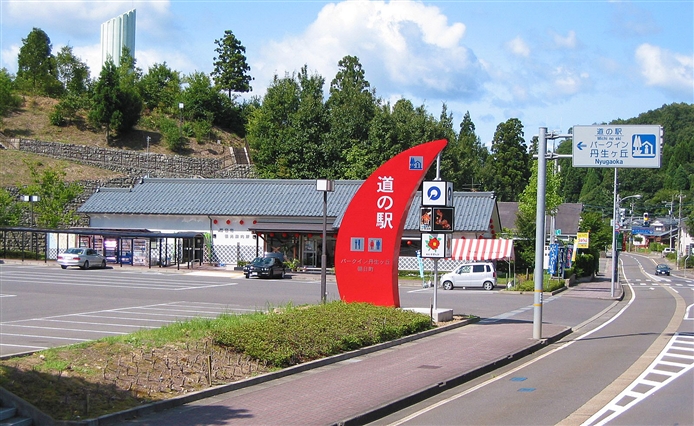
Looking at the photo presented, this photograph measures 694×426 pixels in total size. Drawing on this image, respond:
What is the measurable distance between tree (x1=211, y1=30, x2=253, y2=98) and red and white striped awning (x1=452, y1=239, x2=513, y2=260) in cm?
5390

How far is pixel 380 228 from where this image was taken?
69.9ft

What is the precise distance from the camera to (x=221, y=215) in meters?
54.6

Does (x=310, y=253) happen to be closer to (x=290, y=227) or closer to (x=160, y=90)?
(x=290, y=227)

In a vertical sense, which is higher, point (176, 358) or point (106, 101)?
point (106, 101)

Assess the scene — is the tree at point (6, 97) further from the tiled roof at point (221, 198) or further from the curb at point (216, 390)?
the curb at point (216, 390)

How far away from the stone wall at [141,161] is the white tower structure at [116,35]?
24956 mm

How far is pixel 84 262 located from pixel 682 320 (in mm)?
37175

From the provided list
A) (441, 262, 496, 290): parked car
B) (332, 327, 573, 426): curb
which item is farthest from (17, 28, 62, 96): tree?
(332, 327, 573, 426): curb

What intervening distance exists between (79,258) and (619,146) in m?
37.9

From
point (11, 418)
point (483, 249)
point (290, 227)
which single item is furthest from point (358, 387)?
point (290, 227)

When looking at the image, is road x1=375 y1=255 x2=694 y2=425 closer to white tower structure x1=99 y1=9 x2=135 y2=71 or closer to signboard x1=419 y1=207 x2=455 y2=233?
signboard x1=419 y1=207 x2=455 y2=233

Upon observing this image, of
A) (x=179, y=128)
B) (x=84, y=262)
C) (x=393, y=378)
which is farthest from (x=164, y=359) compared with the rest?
(x=179, y=128)

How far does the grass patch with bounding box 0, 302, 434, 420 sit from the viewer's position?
9.75 m

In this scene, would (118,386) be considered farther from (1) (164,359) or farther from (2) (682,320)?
(2) (682,320)
